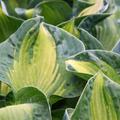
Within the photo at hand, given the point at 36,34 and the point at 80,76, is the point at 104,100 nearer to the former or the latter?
the point at 80,76

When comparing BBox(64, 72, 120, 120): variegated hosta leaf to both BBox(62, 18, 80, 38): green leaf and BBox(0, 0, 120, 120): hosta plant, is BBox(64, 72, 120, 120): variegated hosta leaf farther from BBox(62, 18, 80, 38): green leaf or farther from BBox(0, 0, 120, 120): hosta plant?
BBox(62, 18, 80, 38): green leaf

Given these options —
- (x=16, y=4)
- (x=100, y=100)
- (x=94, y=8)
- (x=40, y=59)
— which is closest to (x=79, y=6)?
(x=94, y=8)

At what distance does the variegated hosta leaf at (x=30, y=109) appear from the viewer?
642 mm

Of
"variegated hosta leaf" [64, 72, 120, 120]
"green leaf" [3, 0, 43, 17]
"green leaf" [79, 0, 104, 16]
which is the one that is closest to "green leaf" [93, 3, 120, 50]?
"green leaf" [79, 0, 104, 16]

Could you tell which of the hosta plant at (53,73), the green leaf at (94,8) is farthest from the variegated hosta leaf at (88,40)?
the green leaf at (94,8)

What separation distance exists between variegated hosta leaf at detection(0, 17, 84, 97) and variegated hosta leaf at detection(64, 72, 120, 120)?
114 mm

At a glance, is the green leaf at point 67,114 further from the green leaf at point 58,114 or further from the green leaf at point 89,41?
the green leaf at point 89,41

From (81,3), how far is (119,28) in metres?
0.12

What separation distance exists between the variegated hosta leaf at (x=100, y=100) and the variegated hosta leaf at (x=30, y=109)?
6 centimetres

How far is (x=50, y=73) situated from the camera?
77 centimetres

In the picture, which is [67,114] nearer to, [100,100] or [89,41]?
[100,100]

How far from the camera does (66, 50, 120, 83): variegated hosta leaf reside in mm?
748

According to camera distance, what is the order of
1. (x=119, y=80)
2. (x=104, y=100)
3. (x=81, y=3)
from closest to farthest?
1. (x=104, y=100)
2. (x=119, y=80)
3. (x=81, y=3)

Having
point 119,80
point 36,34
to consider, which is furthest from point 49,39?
point 119,80
